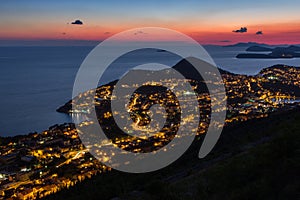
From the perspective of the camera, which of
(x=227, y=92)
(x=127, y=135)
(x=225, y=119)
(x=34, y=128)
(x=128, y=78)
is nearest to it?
(x=127, y=135)

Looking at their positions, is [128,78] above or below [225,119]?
above

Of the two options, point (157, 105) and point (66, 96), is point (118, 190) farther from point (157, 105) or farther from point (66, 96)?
point (66, 96)

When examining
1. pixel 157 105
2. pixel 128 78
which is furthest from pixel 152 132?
pixel 128 78

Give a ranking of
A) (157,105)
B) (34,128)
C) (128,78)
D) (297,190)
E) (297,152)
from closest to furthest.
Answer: (297,190)
(297,152)
(34,128)
(157,105)
(128,78)

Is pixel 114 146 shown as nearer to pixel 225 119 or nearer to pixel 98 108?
pixel 225 119

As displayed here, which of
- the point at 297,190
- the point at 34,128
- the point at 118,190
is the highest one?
the point at 297,190

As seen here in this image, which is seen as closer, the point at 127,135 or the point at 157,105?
the point at 127,135

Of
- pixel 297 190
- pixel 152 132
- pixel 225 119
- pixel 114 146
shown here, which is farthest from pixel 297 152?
pixel 225 119
